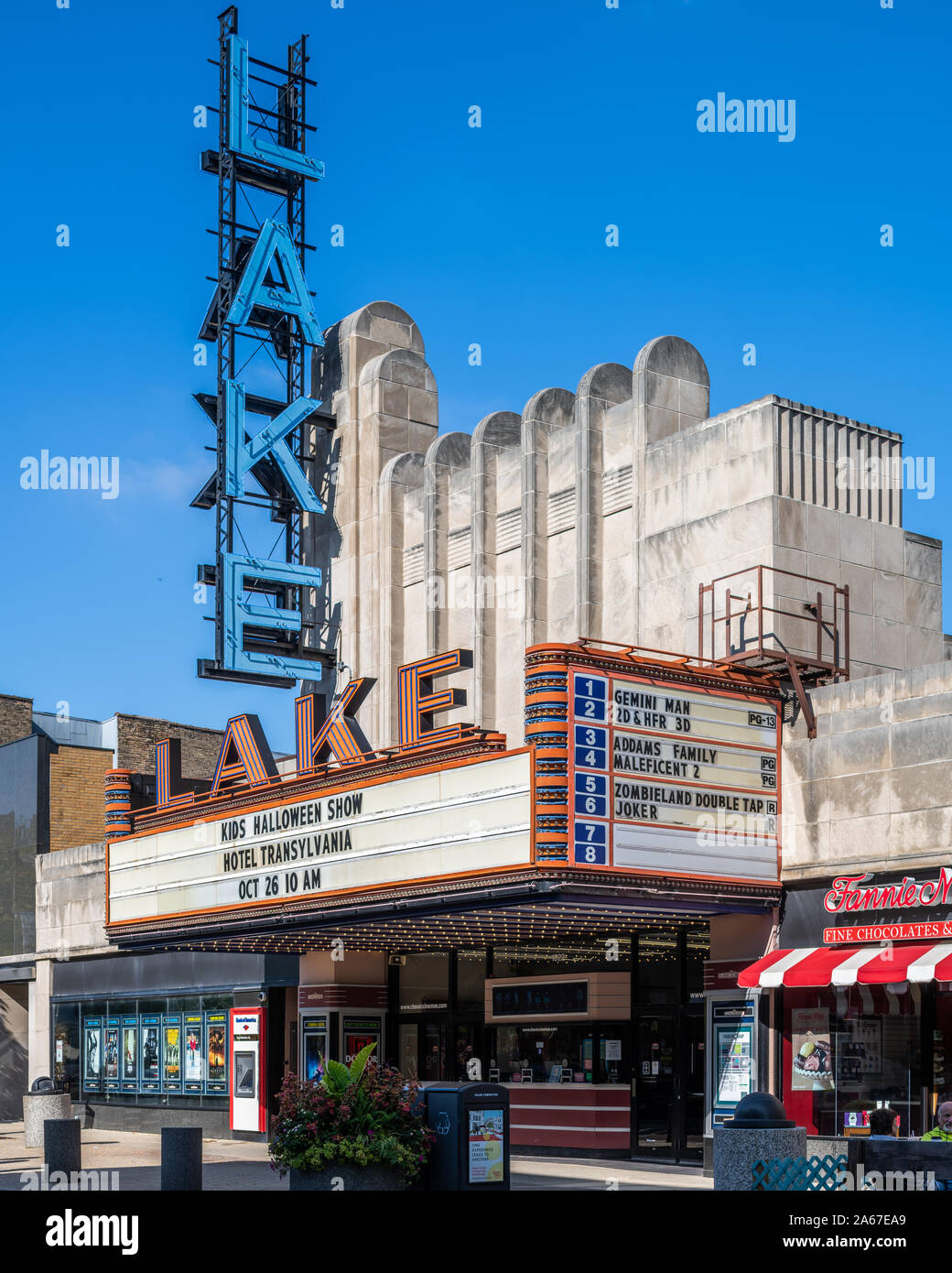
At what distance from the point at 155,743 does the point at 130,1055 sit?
41.4 ft

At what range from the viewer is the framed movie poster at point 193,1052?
112 ft

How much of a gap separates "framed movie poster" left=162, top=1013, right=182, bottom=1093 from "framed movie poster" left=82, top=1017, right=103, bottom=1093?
3.45m

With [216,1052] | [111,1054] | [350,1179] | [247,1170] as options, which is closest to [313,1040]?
[216,1052]

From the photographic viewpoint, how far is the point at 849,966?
20969 mm

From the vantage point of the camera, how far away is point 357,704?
87.0 ft

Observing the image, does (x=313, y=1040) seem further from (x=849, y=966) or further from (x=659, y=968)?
(x=849, y=966)

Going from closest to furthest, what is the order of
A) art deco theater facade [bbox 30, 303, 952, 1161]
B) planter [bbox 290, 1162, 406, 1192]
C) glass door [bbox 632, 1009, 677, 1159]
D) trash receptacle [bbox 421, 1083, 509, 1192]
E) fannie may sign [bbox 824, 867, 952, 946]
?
planter [bbox 290, 1162, 406, 1192], trash receptacle [bbox 421, 1083, 509, 1192], fannie may sign [bbox 824, 867, 952, 946], art deco theater facade [bbox 30, 303, 952, 1161], glass door [bbox 632, 1009, 677, 1159]

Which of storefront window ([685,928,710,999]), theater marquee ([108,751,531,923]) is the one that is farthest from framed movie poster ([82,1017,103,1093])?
storefront window ([685,928,710,999])

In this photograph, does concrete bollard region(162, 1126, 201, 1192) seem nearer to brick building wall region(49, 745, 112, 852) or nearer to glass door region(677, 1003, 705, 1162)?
glass door region(677, 1003, 705, 1162)

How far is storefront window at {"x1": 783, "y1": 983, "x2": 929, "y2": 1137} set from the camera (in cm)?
2114

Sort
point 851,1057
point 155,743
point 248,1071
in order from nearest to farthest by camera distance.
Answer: point 851,1057, point 248,1071, point 155,743

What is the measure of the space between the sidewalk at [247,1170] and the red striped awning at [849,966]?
2802 millimetres

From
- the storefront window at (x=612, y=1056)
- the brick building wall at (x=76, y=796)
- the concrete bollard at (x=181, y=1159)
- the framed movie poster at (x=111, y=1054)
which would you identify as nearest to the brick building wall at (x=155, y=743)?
the brick building wall at (x=76, y=796)
